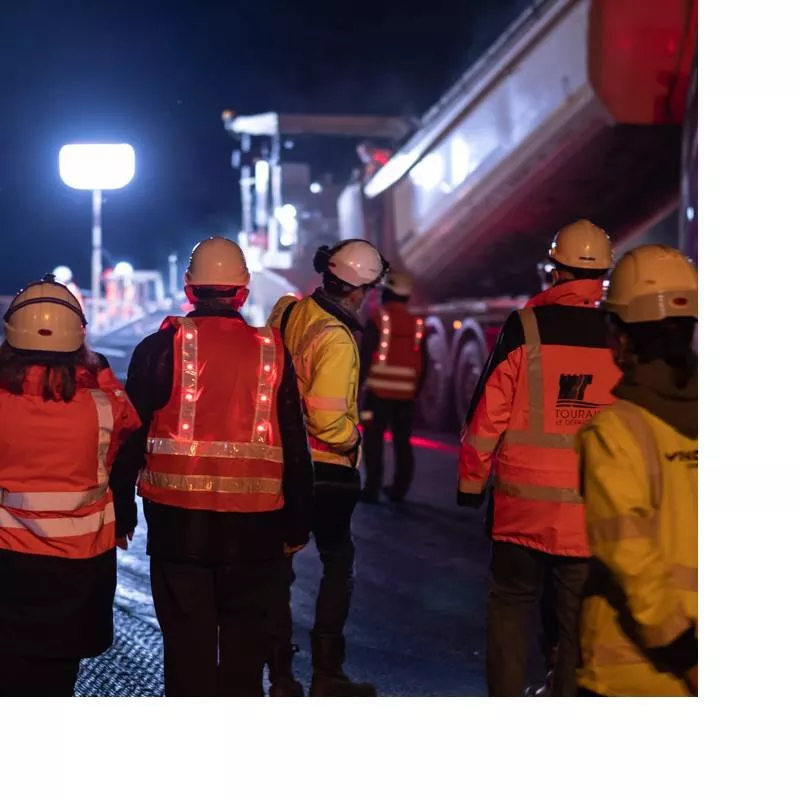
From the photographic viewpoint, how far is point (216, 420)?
12.1 ft

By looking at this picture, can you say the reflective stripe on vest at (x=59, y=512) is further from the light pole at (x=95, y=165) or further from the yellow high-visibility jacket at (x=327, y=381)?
the light pole at (x=95, y=165)

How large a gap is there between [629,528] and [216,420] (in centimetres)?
164

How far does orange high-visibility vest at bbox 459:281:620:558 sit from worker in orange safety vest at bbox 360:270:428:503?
418 centimetres

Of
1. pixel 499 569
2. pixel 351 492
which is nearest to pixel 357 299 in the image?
pixel 351 492

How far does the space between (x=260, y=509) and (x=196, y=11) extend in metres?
3.56

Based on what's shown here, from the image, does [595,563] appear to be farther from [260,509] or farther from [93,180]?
[93,180]

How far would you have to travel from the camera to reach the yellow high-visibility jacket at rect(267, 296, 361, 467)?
4074 mm

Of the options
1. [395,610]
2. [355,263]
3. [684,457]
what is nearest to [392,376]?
[395,610]

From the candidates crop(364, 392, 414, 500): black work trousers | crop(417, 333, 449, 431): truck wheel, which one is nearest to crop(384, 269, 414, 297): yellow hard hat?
crop(364, 392, 414, 500): black work trousers

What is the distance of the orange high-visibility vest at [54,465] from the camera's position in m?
3.27

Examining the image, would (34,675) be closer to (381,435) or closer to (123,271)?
(381,435)
